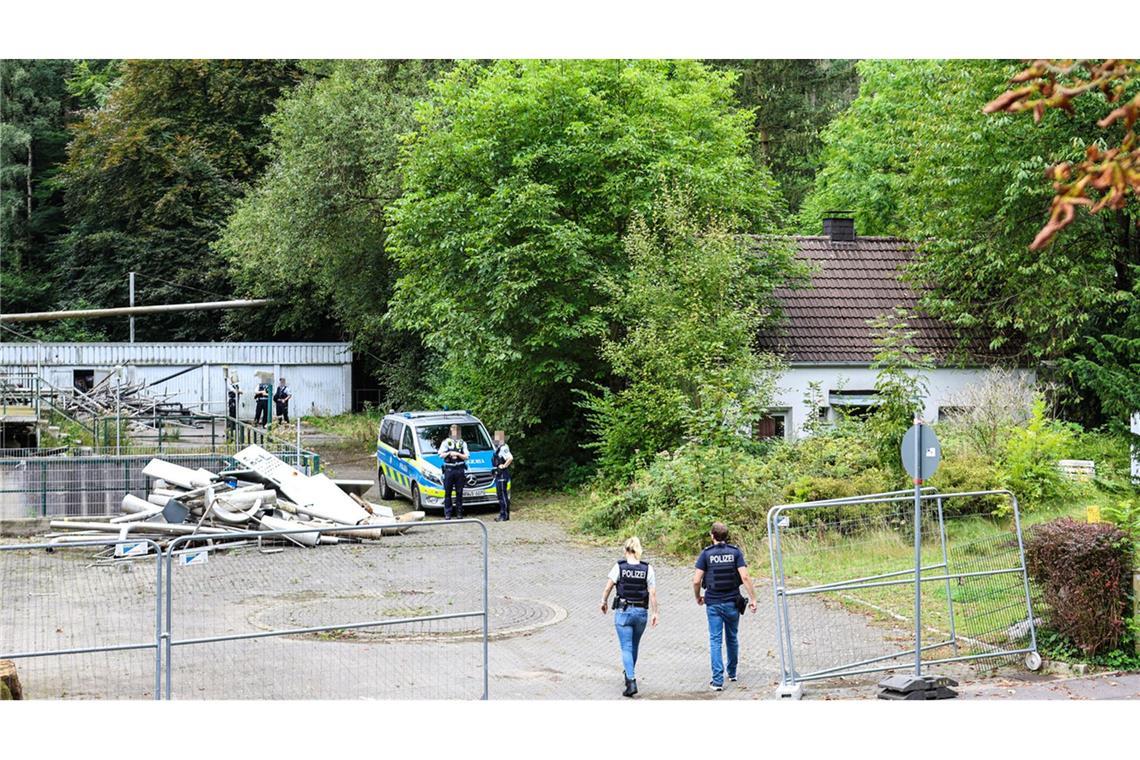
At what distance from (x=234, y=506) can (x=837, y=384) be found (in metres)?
12.8

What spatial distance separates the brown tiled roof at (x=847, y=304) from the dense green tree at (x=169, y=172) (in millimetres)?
31613

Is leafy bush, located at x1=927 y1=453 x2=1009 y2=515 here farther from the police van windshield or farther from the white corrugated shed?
the white corrugated shed

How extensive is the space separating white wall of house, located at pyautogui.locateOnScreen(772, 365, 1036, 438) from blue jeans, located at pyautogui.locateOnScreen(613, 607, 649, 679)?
14316 millimetres

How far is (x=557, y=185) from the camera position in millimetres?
26547

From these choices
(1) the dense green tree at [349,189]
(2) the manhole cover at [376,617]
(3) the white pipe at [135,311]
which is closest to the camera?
(2) the manhole cover at [376,617]

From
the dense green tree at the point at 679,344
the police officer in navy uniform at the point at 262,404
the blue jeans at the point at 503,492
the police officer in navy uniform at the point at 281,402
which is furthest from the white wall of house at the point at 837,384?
the police officer in navy uniform at the point at 281,402

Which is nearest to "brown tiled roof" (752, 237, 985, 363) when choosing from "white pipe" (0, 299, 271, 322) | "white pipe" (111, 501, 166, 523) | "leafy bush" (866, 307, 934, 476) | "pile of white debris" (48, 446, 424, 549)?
"leafy bush" (866, 307, 934, 476)

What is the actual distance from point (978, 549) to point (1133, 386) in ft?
23.9

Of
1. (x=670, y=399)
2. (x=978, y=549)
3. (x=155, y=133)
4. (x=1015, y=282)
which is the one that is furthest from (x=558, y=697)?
(x=155, y=133)

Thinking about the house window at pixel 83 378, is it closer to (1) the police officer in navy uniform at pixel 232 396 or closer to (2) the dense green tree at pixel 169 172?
(1) the police officer in navy uniform at pixel 232 396

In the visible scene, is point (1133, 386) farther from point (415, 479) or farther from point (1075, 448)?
point (415, 479)

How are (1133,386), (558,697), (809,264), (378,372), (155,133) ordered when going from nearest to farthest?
(558,697) → (1133,386) → (809,264) → (378,372) → (155,133)

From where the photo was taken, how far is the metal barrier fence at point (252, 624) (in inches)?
459

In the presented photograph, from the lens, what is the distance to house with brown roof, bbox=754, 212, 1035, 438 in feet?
87.6
